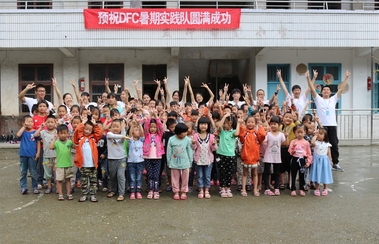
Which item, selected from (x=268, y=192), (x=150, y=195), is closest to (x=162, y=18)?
(x=150, y=195)

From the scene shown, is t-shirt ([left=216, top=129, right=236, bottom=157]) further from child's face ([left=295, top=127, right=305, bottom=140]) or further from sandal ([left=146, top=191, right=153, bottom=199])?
sandal ([left=146, top=191, right=153, bottom=199])

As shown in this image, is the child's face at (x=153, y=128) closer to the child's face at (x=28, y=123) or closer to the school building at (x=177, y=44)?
the child's face at (x=28, y=123)

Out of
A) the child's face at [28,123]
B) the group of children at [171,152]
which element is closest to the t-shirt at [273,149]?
the group of children at [171,152]

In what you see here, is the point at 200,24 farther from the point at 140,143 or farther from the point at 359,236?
the point at 359,236

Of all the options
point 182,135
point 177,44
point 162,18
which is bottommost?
point 182,135

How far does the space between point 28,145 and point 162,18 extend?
7.15m

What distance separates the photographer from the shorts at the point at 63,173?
530 cm

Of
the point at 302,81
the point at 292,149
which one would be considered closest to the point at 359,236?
the point at 292,149

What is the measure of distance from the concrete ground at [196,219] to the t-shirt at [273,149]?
0.58 metres

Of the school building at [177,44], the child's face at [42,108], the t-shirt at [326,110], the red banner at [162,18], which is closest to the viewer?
the child's face at [42,108]

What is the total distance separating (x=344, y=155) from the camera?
9.43 m

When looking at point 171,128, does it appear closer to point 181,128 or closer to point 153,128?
point 153,128

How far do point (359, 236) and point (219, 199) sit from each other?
203 cm

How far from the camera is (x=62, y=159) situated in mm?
5340
